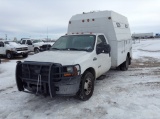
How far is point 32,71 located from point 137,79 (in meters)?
4.80

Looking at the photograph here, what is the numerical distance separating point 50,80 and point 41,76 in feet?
1.17

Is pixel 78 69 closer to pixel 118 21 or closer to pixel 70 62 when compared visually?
pixel 70 62

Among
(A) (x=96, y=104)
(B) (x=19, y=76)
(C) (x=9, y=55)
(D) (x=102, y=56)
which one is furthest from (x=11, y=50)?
(A) (x=96, y=104)

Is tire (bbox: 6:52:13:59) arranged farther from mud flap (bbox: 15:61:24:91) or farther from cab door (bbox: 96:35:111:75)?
mud flap (bbox: 15:61:24:91)

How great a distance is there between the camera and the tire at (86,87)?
561cm

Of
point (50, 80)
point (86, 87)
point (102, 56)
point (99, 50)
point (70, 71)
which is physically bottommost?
point (86, 87)

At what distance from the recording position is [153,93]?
640 centimetres

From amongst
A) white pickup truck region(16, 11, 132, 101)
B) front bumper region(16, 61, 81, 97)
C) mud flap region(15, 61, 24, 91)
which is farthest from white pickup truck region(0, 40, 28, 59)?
front bumper region(16, 61, 81, 97)

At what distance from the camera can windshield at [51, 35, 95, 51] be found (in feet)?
21.8

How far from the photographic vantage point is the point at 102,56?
708 centimetres

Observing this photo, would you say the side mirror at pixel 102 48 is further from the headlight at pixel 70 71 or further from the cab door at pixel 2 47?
the cab door at pixel 2 47

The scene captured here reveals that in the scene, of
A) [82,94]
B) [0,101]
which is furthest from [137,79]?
[0,101]

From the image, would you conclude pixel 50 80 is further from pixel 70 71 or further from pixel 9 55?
pixel 9 55

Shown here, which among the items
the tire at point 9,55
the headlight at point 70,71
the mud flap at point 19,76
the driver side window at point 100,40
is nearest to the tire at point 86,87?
the headlight at point 70,71
